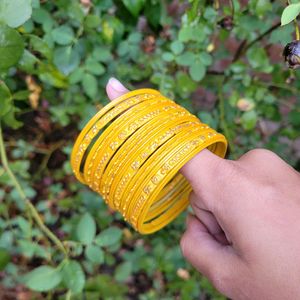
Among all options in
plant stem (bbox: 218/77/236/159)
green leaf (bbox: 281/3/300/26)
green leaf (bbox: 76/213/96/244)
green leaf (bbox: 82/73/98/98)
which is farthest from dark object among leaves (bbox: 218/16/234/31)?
green leaf (bbox: 76/213/96/244)

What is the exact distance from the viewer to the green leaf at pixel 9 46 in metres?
0.90

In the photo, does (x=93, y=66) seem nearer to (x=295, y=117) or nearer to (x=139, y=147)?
(x=139, y=147)

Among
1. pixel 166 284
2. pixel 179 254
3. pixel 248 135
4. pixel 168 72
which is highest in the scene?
pixel 168 72

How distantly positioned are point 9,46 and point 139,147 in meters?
0.32

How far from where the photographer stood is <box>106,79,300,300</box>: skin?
2.72ft

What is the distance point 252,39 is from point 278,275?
824 mm

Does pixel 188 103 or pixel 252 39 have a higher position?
pixel 252 39

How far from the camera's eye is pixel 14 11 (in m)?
0.90

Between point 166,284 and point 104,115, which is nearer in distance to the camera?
point 104,115

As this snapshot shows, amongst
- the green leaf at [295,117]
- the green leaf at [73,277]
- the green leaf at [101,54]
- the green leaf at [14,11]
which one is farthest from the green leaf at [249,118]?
the green leaf at [14,11]

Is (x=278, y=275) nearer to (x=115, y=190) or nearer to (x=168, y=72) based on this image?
(x=115, y=190)

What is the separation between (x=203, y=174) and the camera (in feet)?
3.02

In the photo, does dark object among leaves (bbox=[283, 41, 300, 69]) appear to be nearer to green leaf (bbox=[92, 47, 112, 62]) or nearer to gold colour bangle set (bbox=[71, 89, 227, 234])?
gold colour bangle set (bbox=[71, 89, 227, 234])

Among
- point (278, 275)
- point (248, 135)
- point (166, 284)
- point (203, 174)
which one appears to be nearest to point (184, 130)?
point (203, 174)
